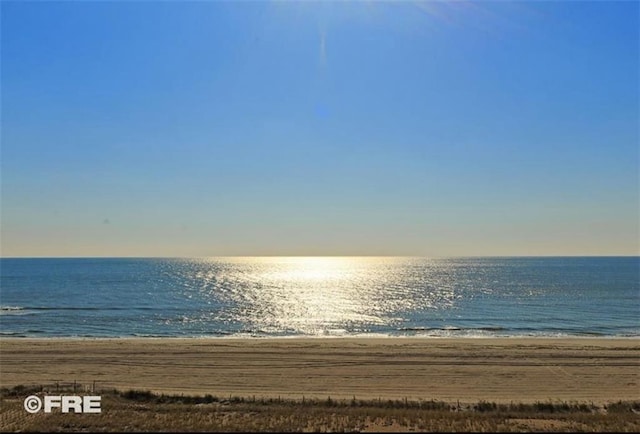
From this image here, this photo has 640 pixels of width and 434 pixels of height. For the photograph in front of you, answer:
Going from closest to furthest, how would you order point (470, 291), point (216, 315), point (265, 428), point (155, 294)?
point (265, 428)
point (216, 315)
point (155, 294)
point (470, 291)

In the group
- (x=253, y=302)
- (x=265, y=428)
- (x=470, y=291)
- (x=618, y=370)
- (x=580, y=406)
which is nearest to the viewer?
(x=265, y=428)

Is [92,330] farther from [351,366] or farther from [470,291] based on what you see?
[470,291]

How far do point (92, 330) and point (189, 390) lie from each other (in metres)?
29.6

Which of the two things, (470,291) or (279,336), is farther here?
(470,291)

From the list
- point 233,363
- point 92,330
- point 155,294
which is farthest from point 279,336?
point 155,294

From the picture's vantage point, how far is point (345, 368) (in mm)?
29297

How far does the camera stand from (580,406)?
20.4m

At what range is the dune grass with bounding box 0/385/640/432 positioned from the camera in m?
16.0
